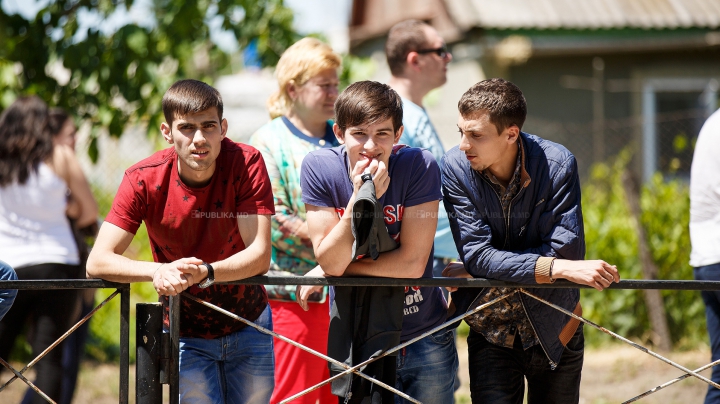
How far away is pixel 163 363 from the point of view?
261 centimetres

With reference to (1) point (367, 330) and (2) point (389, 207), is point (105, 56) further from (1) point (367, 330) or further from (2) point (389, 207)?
(1) point (367, 330)

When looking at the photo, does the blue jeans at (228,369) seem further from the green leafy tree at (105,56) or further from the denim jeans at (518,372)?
the green leafy tree at (105,56)

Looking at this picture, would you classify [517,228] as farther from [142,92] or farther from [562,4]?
[562,4]

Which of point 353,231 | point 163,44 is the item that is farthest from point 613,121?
point 353,231

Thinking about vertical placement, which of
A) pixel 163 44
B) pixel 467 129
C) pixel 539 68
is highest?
pixel 539 68

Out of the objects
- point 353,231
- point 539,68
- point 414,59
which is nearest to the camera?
point 353,231

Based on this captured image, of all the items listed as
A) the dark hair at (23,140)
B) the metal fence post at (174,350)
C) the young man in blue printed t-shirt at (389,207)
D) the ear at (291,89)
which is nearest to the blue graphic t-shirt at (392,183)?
the young man in blue printed t-shirt at (389,207)

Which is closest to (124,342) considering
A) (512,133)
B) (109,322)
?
(512,133)

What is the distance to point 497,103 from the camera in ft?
8.62

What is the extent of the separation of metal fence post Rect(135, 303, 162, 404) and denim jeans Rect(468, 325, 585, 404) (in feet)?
3.83

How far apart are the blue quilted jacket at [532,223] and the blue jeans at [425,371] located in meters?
0.24

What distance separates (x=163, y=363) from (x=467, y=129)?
138 centimetres

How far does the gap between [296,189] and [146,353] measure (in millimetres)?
1056

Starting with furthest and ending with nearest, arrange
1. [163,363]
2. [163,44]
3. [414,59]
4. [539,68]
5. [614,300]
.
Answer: [539,68] → [614,300] → [163,44] → [414,59] → [163,363]
